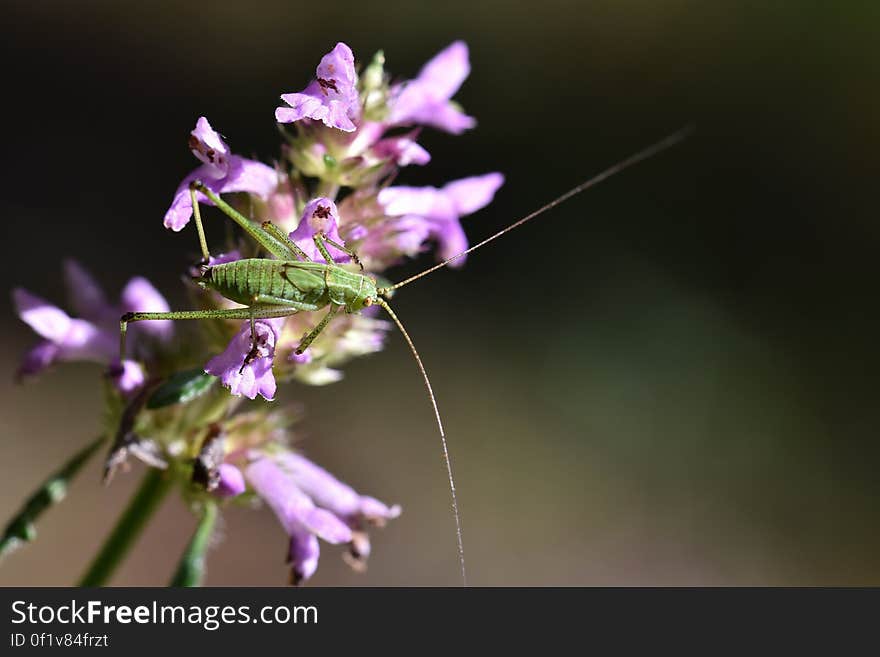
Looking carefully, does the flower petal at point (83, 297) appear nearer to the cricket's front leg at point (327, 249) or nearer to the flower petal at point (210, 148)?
the flower petal at point (210, 148)

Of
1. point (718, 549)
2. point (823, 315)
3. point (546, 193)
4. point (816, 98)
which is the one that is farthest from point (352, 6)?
point (718, 549)

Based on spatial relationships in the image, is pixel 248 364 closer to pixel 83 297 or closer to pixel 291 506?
pixel 291 506

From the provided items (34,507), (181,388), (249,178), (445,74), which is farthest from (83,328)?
(445,74)

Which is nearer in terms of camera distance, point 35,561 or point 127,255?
point 35,561

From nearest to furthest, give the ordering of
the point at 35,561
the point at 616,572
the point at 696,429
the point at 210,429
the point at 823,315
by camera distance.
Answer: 1. the point at 210,429
2. the point at 35,561
3. the point at 616,572
4. the point at 696,429
5. the point at 823,315

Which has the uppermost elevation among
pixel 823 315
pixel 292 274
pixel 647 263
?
pixel 647 263

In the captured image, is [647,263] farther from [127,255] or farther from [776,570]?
[127,255]

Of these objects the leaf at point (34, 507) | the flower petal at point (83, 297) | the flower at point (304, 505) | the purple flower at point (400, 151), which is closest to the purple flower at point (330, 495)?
the flower at point (304, 505)

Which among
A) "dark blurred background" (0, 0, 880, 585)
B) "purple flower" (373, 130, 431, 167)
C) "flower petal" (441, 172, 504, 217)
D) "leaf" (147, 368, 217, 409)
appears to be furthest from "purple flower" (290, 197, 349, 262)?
"dark blurred background" (0, 0, 880, 585)
